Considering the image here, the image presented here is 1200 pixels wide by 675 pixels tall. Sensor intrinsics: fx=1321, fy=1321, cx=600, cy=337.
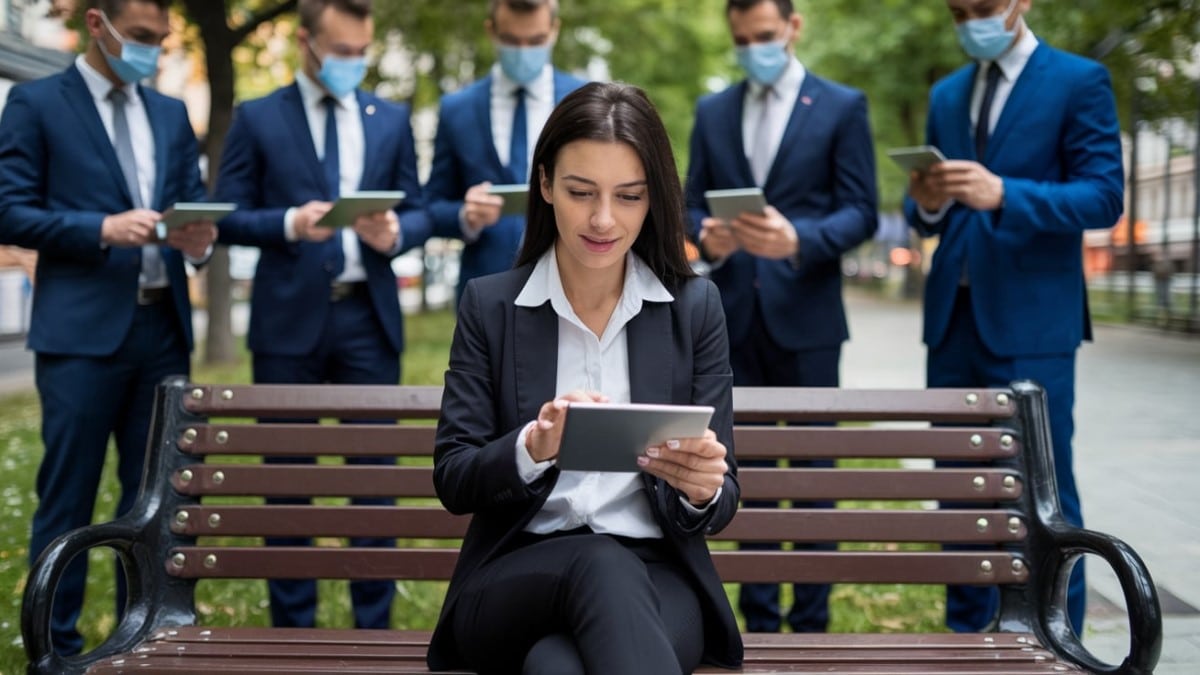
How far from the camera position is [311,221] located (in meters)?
4.57

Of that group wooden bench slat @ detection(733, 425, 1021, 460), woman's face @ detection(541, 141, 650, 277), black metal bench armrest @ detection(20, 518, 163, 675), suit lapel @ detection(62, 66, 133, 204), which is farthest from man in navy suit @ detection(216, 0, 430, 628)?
woman's face @ detection(541, 141, 650, 277)

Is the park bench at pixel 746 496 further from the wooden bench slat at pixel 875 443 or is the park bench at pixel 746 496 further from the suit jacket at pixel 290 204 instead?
the suit jacket at pixel 290 204

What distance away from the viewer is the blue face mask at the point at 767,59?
15.8 feet

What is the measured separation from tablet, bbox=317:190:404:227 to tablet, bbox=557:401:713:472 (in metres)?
1.94

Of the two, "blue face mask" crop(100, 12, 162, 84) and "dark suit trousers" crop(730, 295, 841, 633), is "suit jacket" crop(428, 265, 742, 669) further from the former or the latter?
"blue face mask" crop(100, 12, 162, 84)

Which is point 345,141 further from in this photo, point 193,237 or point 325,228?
point 193,237

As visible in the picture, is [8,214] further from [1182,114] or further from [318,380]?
[1182,114]

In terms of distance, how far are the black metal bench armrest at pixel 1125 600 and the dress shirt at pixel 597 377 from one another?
0.95 m

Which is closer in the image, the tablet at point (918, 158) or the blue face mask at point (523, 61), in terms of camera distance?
the tablet at point (918, 158)

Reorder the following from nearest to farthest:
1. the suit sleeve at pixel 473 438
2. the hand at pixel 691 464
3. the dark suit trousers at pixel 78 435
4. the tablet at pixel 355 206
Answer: the hand at pixel 691 464
the suit sleeve at pixel 473 438
the tablet at pixel 355 206
the dark suit trousers at pixel 78 435

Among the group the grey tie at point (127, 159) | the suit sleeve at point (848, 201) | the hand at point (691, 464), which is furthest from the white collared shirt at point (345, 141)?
the hand at point (691, 464)

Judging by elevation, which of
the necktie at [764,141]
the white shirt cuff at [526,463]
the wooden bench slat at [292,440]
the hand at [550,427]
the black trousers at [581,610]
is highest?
the necktie at [764,141]

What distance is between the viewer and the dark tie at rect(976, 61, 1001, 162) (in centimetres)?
452

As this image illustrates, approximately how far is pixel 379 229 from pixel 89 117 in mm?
1021
